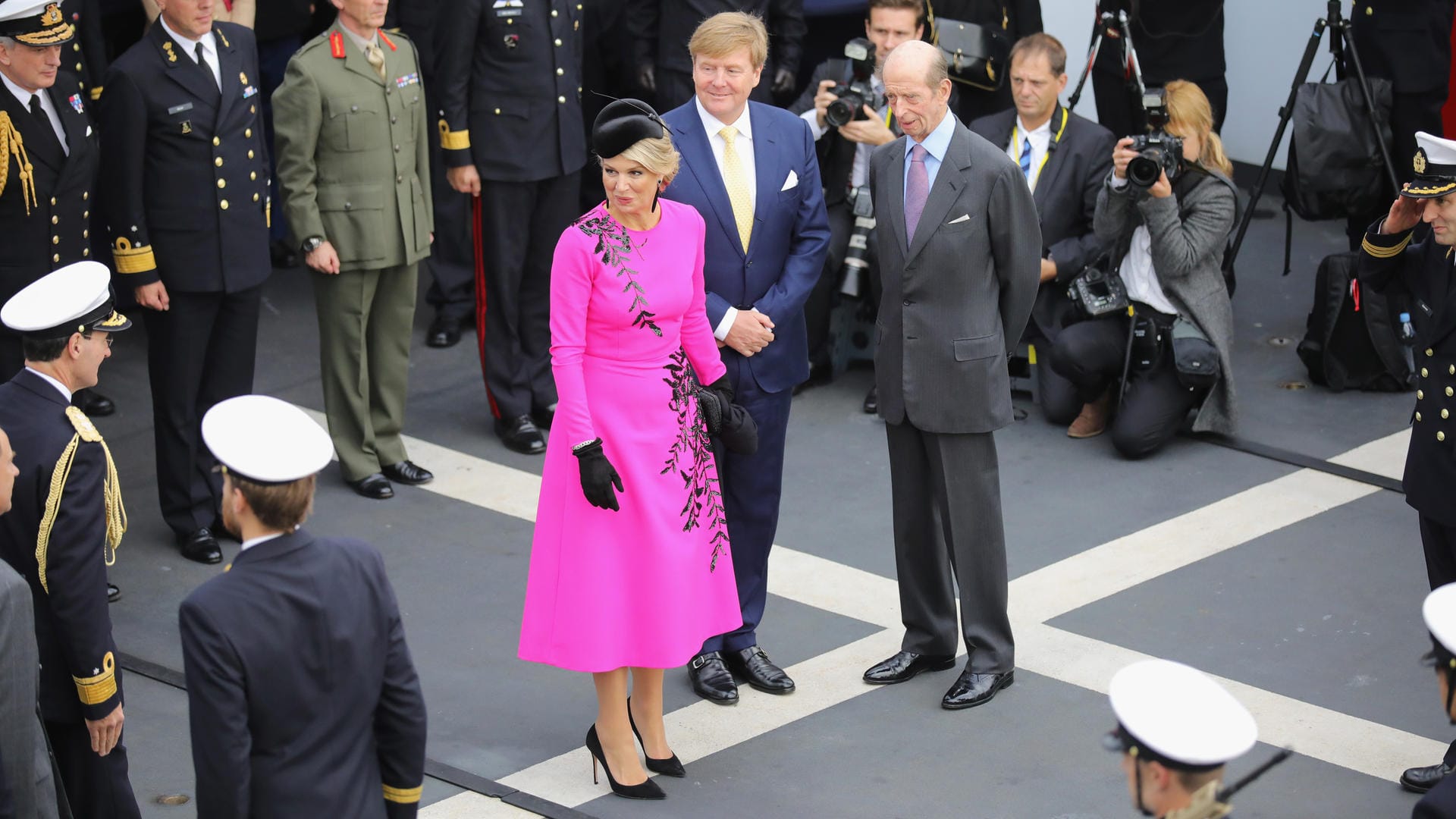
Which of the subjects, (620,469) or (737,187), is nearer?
(620,469)

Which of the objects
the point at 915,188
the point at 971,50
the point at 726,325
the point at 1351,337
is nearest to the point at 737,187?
the point at 726,325

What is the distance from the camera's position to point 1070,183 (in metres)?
7.38

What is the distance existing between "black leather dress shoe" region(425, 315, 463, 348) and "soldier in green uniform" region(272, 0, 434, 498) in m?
1.37

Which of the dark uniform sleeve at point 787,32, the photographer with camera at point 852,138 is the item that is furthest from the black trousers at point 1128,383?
the dark uniform sleeve at point 787,32

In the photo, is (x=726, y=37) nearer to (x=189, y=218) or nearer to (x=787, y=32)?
(x=189, y=218)

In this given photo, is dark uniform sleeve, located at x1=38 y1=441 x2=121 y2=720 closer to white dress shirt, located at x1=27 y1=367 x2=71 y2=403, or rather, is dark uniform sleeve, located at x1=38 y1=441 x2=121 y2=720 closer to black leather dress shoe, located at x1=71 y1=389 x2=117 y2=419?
white dress shirt, located at x1=27 y1=367 x2=71 y2=403

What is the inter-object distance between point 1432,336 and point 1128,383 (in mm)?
2479

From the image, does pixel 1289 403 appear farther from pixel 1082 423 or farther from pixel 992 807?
pixel 992 807

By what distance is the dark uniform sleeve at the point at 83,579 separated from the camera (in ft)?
12.5

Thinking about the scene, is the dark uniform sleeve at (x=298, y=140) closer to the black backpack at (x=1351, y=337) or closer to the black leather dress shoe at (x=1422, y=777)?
the black leather dress shoe at (x=1422, y=777)

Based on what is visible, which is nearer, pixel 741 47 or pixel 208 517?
pixel 741 47

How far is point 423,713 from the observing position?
335 centimetres

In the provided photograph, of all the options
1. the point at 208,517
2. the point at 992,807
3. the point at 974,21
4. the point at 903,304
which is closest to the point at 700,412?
the point at 903,304

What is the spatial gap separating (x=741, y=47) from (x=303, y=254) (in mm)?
2150
